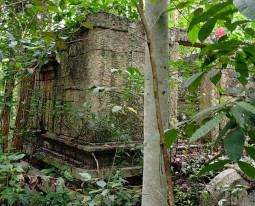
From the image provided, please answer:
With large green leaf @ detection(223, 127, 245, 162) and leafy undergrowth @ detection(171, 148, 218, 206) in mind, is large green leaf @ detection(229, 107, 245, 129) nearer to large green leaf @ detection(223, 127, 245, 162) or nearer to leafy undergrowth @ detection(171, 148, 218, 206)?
large green leaf @ detection(223, 127, 245, 162)

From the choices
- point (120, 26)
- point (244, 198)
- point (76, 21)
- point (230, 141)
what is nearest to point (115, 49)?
point (120, 26)

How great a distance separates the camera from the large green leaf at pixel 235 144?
2.01 feet

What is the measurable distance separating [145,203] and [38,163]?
3.13m

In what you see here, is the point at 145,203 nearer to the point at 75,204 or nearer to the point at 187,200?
the point at 75,204

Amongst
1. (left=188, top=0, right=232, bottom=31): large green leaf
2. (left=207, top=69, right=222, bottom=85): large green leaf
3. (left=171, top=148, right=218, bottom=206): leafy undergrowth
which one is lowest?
(left=171, top=148, right=218, bottom=206): leafy undergrowth

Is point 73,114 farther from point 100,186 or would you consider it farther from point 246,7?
point 246,7

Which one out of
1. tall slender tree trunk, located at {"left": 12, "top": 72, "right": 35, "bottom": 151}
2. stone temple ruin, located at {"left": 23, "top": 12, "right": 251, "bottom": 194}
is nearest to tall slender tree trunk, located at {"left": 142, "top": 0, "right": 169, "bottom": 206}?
stone temple ruin, located at {"left": 23, "top": 12, "right": 251, "bottom": 194}

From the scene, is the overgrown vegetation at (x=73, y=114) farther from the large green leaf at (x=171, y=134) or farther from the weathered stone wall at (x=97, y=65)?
the large green leaf at (x=171, y=134)

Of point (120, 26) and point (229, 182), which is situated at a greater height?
point (120, 26)

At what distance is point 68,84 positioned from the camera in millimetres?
3592

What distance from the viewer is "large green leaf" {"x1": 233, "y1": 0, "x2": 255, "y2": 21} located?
0.53 m

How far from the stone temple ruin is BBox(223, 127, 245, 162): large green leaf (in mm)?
2204

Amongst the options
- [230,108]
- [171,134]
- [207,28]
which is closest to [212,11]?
[207,28]

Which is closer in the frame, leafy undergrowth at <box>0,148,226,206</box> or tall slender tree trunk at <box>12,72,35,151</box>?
leafy undergrowth at <box>0,148,226,206</box>
